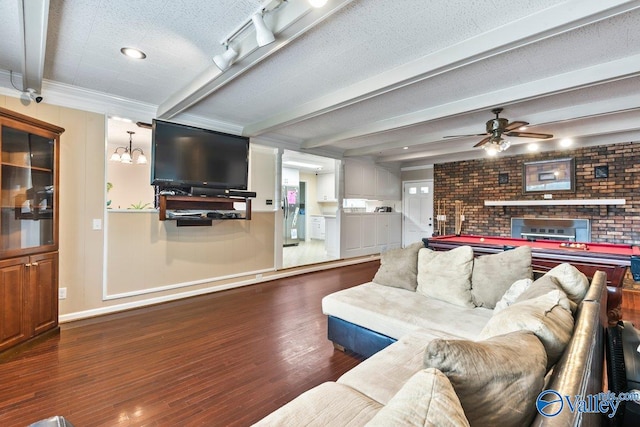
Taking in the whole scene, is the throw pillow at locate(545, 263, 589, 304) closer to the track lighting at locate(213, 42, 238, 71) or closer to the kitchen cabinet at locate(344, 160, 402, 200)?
the track lighting at locate(213, 42, 238, 71)

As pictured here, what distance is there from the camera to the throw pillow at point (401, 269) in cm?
281

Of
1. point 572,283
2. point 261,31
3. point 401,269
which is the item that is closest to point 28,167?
point 261,31

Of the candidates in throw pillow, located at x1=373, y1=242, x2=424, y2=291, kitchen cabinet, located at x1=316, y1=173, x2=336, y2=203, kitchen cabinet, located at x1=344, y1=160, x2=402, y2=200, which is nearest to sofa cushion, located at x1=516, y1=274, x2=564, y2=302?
throw pillow, located at x1=373, y1=242, x2=424, y2=291

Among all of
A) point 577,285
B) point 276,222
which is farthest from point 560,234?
point 276,222

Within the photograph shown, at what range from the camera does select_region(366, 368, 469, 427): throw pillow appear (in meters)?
0.62

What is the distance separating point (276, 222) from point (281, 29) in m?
3.61

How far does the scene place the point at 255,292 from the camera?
14.4 feet

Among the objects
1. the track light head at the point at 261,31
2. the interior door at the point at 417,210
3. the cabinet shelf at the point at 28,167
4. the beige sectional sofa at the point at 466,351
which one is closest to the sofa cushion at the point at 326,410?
the beige sectional sofa at the point at 466,351

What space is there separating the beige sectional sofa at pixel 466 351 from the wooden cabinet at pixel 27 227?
2.68 m

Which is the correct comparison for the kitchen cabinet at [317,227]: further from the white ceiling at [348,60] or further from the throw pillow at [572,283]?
the throw pillow at [572,283]

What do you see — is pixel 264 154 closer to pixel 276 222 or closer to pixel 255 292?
pixel 276 222

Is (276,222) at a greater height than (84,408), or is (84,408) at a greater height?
(276,222)

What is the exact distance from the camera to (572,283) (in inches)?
71.1

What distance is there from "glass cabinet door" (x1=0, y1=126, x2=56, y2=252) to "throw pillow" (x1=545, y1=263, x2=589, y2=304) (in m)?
4.19
